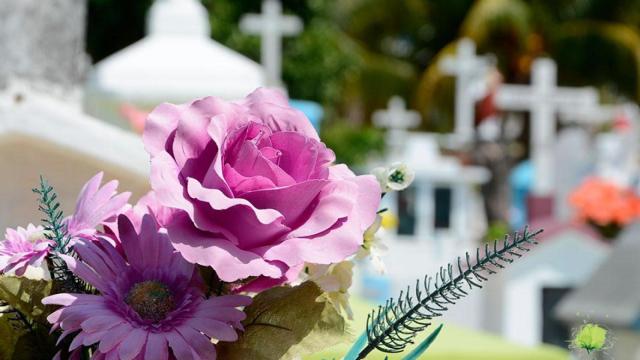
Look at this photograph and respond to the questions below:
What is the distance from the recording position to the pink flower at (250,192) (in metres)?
0.96

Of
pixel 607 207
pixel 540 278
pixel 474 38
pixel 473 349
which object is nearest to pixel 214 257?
pixel 473 349

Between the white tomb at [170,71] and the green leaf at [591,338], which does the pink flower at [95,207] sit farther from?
the white tomb at [170,71]

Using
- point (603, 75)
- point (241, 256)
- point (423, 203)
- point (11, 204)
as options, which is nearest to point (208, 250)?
point (241, 256)

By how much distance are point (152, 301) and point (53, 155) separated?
165 centimetres

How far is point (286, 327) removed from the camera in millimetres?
1016

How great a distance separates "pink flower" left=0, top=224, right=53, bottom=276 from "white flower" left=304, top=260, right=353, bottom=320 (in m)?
0.23

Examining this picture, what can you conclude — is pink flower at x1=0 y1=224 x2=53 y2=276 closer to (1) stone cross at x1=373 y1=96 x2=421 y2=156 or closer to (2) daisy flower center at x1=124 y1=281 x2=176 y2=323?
(2) daisy flower center at x1=124 y1=281 x2=176 y2=323

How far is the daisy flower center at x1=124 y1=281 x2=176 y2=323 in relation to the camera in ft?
3.23

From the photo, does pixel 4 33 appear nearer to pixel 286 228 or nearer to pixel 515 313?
pixel 286 228

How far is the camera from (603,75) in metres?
27.5

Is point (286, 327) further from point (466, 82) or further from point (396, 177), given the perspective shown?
point (466, 82)

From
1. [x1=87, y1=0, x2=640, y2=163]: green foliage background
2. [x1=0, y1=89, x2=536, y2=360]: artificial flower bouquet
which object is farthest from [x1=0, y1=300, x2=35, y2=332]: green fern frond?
[x1=87, y1=0, x2=640, y2=163]: green foliage background

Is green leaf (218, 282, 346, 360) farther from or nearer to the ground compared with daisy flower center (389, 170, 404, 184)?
nearer to the ground

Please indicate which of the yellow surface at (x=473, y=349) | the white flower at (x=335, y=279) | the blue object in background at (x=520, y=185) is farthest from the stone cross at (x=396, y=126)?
the white flower at (x=335, y=279)
